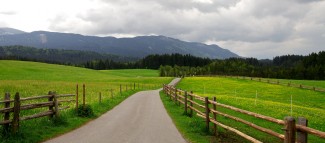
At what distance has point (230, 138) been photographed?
14227mm

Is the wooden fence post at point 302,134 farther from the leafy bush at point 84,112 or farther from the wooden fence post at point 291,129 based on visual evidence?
the leafy bush at point 84,112

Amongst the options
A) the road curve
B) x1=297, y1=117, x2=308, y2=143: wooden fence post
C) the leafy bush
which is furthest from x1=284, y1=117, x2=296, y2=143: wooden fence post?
the leafy bush

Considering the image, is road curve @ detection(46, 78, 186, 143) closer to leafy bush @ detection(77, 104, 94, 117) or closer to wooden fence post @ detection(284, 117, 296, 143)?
leafy bush @ detection(77, 104, 94, 117)

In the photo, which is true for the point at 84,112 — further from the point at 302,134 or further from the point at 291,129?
the point at 302,134

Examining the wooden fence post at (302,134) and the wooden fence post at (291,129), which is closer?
the wooden fence post at (302,134)

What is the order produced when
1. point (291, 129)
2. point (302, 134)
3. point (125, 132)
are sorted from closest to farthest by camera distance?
point (302, 134)
point (291, 129)
point (125, 132)

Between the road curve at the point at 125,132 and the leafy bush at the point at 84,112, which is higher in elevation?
the leafy bush at the point at 84,112

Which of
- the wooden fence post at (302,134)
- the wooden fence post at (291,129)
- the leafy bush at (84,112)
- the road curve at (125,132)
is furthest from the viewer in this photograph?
the leafy bush at (84,112)

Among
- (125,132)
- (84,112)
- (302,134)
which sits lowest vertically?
(125,132)

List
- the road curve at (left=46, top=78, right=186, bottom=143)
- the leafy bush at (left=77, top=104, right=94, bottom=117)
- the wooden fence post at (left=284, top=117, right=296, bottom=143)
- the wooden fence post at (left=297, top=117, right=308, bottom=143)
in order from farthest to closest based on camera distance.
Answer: the leafy bush at (left=77, top=104, right=94, bottom=117)
the road curve at (left=46, top=78, right=186, bottom=143)
the wooden fence post at (left=284, top=117, right=296, bottom=143)
the wooden fence post at (left=297, top=117, right=308, bottom=143)

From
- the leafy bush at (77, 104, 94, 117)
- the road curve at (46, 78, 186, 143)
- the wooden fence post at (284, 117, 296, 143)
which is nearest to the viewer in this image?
the wooden fence post at (284, 117, 296, 143)

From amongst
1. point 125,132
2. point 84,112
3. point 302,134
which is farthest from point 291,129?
point 84,112

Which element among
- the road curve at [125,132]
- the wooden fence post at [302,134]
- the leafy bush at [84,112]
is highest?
the wooden fence post at [302,134]

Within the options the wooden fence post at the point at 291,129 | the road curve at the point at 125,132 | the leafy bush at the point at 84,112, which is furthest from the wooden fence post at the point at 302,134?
the leafy bush at the point at 84,112
